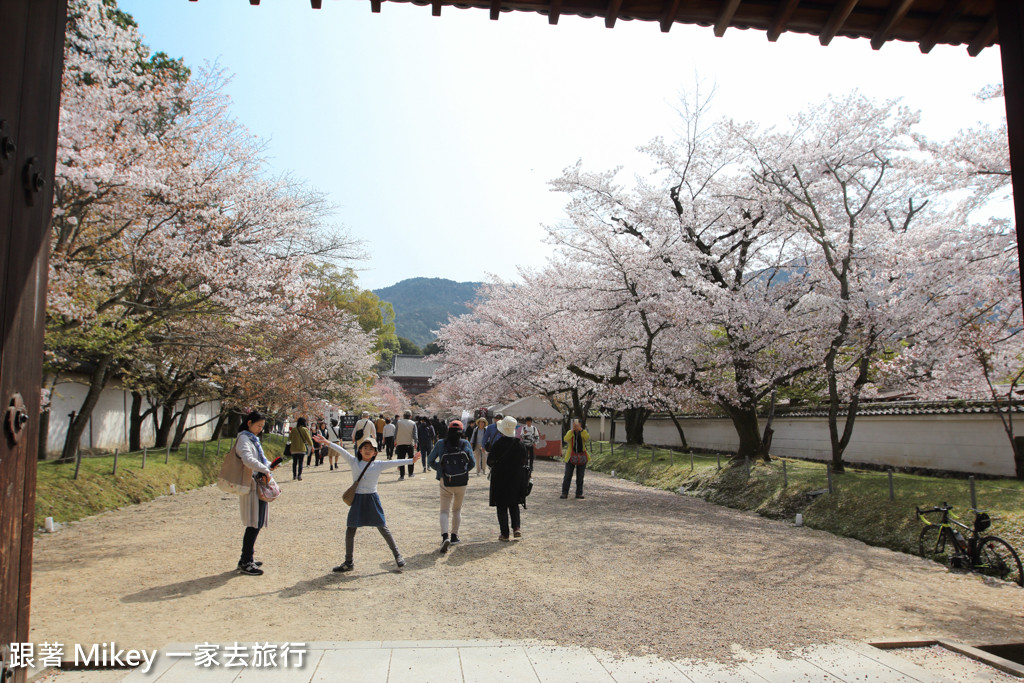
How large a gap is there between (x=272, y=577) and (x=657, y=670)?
411cm

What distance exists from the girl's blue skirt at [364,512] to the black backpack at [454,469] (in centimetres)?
118

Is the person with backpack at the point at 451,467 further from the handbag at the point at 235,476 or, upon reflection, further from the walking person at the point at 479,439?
the walking person at the point at 479,439

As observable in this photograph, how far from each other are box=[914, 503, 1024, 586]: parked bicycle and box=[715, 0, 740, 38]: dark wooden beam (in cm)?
628

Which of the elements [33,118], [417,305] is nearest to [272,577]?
[33,118]

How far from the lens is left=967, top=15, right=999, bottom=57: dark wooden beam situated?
12.3ft

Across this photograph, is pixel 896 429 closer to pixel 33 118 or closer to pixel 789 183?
pixel 789 183

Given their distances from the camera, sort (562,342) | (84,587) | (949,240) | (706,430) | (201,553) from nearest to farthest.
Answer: (84,587), (201,553), (949,240), (562,342), (706,430)

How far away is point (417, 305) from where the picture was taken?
162750mm

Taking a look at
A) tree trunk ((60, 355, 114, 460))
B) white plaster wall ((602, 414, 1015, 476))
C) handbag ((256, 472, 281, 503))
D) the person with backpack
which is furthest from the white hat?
white plaster wall ((602, 414, 1015, 476))

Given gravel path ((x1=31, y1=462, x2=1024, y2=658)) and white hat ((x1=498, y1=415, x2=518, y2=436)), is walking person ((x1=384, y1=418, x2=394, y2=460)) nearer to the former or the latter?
gravel path ((x1=31, y1=462, x2=1024, y2=658))

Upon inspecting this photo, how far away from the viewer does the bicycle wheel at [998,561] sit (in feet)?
22.3

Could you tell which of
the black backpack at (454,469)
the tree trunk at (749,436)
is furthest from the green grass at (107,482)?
the tree trunk at (749,436)

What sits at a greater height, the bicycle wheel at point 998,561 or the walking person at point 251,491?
the walking person at point 251,491

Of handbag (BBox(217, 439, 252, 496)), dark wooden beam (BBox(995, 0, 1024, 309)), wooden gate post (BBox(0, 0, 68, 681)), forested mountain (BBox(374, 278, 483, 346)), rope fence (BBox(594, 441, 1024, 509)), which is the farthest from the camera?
forested mountain (BBox(374, 278, 483, 346))
